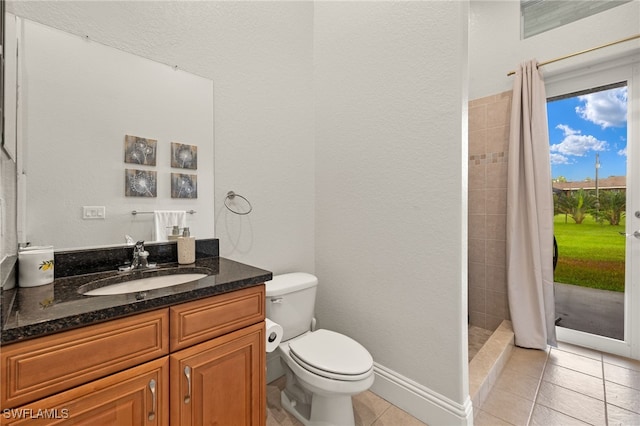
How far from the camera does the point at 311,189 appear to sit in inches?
85.5

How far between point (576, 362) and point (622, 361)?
0.33m

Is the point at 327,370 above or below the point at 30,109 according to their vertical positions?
below

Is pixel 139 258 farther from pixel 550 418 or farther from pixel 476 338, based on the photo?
pixel 476 338

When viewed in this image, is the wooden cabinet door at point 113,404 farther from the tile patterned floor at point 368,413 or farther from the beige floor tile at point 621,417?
the beige floor tile at point 621,417

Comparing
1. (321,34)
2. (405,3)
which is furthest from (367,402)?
(321,34)

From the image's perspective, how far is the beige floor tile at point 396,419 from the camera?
153cm

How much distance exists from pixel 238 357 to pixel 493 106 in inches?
112

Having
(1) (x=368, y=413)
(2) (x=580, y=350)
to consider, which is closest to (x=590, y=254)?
(2) (x=580, y=350)

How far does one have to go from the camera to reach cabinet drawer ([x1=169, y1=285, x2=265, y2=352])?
0.95 metres

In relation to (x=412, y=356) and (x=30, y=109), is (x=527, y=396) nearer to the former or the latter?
(x=412, y=356)

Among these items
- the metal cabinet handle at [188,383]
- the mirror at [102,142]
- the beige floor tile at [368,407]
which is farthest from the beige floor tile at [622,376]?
the mirror at [102,142]

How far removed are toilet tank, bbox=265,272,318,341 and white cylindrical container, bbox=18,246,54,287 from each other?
36.9 inches

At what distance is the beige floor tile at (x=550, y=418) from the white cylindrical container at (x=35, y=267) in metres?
2.39

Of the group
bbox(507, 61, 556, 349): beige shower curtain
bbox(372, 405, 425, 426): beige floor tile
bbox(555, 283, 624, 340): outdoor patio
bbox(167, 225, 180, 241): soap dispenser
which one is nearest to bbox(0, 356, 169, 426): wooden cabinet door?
bbox(167, 225, 180, 241): soap dispenser
